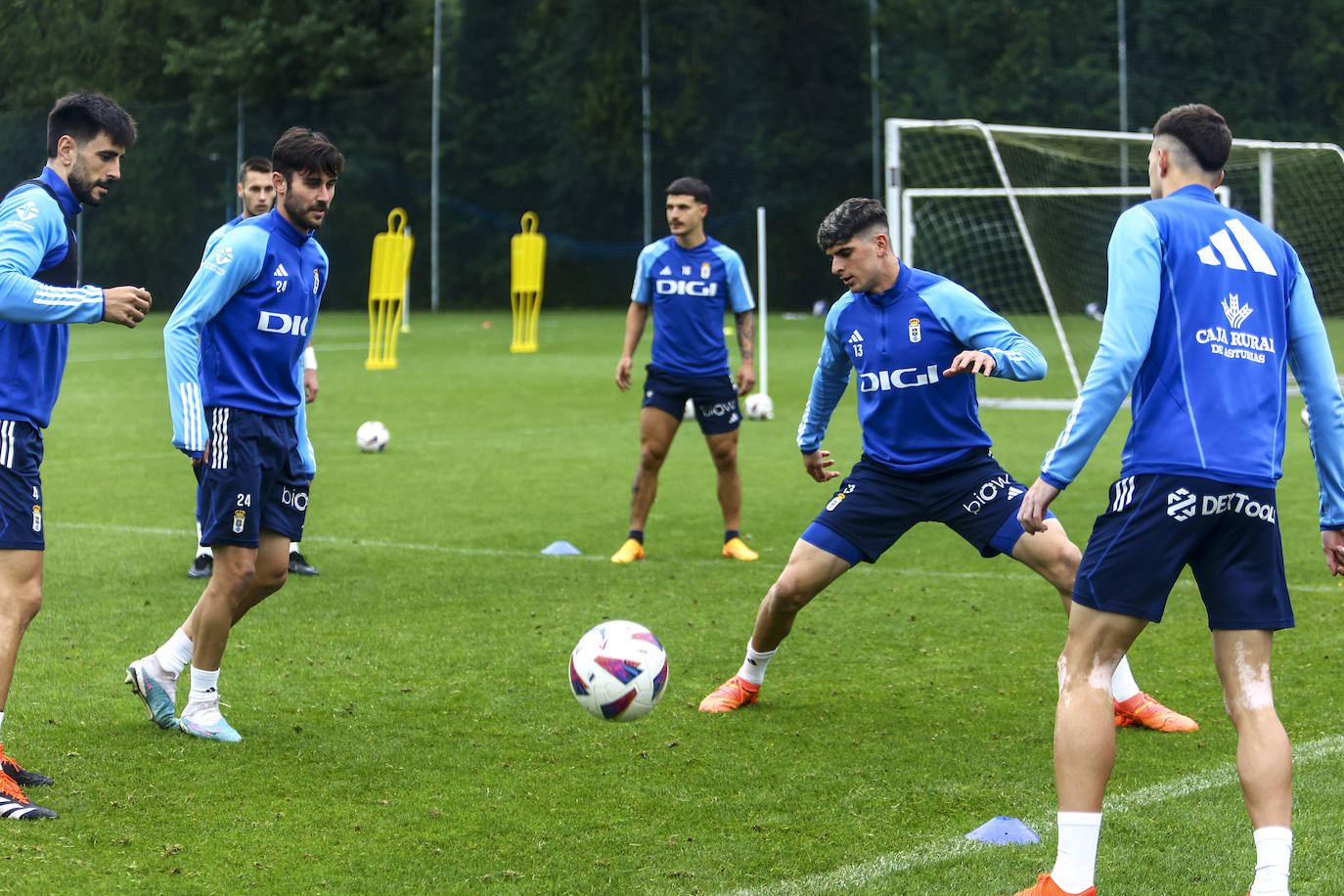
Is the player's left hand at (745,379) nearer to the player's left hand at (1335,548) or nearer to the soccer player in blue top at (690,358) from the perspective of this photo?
the soccer player in blue top at (690,358)

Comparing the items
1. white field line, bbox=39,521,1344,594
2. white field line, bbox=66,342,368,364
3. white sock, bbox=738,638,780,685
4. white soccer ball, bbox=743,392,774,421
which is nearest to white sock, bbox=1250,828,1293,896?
white sock, bbox=738,638,780,685

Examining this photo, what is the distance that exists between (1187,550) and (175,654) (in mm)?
3701

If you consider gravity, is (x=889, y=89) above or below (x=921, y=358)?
above

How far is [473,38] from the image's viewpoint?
41.7 meters

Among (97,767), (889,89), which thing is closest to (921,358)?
(97,767)

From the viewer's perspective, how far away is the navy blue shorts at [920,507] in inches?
218

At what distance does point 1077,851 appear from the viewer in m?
3.71

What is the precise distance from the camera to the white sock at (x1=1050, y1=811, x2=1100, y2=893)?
12.2ft

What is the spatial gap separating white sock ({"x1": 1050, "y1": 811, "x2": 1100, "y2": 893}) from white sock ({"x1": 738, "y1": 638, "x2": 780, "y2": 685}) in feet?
7.24

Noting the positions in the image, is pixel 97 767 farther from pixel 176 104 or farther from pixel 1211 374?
pixel 176 104

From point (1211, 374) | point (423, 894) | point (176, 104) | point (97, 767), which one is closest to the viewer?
point (1211, 374)

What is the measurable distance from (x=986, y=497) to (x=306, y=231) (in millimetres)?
2742

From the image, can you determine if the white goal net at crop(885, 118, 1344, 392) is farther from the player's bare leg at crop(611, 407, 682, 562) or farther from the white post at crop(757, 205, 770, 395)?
the player's bare leg at crop(611, 407, 682, 562)

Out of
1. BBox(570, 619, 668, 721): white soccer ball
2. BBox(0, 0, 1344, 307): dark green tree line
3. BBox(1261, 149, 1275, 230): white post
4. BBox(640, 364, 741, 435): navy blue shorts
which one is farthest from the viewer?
BBox(0, 0, 1344, 307): dark green tree line
